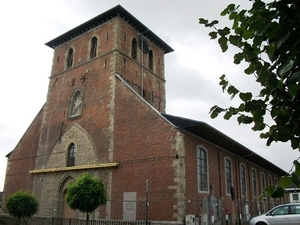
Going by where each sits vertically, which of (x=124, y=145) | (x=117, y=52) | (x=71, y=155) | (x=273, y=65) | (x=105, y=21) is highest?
(x=105, y=21)

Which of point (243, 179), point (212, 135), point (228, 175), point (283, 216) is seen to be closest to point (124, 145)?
→ point (212, 135)

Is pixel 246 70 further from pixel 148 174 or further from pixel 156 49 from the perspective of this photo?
pixel 156 49

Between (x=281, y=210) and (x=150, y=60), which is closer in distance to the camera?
(x=281, y=210)

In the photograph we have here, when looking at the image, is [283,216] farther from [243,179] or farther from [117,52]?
[117,52]

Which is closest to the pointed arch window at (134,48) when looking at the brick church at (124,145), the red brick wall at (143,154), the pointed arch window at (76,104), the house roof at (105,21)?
the brick church at (124,145)

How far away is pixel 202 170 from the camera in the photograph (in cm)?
1772

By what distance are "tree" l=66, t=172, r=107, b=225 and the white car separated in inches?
293

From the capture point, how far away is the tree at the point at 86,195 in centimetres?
1434

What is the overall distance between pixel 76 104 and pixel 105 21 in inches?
256

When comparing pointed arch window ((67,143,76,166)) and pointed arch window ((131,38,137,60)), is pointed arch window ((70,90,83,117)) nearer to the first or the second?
pointed arch window ((67,143,76,166))

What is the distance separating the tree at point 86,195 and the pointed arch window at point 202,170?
563cm

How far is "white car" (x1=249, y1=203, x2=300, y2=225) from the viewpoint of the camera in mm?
13156

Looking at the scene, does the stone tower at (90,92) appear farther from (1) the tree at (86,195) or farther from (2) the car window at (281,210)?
(2) the car window at (281,210)

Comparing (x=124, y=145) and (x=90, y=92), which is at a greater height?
(x=90, y=92)
